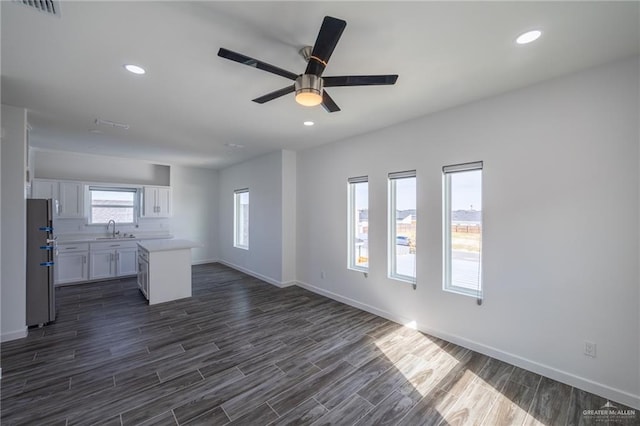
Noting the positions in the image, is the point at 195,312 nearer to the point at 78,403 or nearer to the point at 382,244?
the point at 78,403

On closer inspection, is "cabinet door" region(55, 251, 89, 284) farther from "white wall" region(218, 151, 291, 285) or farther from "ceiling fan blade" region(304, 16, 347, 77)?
"ceiling fan blade" region(304, 16, 347, 77)

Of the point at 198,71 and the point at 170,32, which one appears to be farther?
the point at 198,71

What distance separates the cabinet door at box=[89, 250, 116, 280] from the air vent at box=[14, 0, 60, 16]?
17.7 ft

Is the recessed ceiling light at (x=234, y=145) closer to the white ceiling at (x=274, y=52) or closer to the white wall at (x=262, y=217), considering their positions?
the white wall at (x=262, y=217)

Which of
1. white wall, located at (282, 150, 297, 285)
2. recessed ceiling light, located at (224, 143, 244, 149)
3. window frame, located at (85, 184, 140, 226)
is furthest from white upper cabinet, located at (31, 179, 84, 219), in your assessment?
white wall, located at (282, 150, 297, 285)

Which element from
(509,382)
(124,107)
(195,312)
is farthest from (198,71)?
(509,382)

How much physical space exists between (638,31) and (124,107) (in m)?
4.68

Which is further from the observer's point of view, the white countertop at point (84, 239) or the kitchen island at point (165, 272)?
the white countertop at point (84, 239)

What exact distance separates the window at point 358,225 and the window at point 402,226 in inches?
20.2

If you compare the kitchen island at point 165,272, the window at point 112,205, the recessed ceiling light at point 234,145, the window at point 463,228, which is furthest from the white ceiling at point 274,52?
the window at point 112,205

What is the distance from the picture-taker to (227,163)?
680 centimetres

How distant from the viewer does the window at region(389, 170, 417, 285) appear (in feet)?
11.7

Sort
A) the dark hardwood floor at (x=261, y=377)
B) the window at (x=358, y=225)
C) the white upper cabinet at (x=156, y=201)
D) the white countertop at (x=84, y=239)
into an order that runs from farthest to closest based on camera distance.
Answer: the white upper cabinet at (x=156, y=201)
the white countertop at (x=84, y=239)
the window at (x=358, y=225)
the dark hardwood floor at (x=261, y=377)

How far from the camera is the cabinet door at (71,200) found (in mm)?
5516
